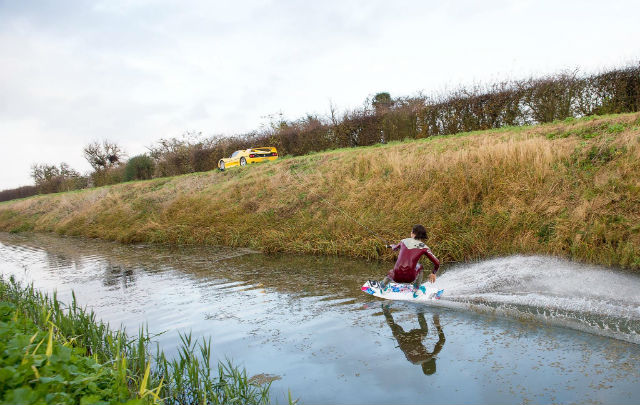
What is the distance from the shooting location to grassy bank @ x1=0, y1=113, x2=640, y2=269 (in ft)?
29.9

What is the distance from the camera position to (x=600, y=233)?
28.0 ft

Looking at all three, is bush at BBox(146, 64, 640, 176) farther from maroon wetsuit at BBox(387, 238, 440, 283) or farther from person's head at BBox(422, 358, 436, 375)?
person's head at BBox(422, 358, 436, 375)

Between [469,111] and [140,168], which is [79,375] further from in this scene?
[140,168]

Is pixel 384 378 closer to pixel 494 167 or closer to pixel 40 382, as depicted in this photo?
pixel 40 382

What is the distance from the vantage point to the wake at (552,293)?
19.2 ft

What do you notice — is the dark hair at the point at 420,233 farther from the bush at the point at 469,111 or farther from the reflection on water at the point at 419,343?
the bush at the point at 469,111

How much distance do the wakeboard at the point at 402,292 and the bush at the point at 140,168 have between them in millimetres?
32700

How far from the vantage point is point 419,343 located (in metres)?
5.66

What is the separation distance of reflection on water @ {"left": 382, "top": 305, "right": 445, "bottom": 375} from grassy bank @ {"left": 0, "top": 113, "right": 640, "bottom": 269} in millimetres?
4100

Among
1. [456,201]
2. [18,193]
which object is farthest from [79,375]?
[18,193]

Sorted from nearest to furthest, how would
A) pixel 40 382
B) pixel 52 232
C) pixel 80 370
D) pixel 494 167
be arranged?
pixel 40 382
pixel 80 370
pixel 494 167
pixel 52 232

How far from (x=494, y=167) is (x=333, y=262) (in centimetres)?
506

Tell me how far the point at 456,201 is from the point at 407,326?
5.85m

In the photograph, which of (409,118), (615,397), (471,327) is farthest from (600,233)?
(409,118)
